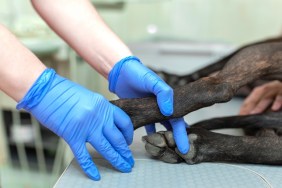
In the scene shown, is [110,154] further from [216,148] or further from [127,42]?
[127,42]

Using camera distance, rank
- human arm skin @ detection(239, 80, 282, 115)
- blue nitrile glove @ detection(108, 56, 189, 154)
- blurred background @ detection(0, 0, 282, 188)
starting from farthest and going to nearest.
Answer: blurred background @ detection(0, 0, 282, 188), human arm skin @ detection(239, 80, 282, 115), blue nitrile glove @ detection(108, 56, 189, 154)

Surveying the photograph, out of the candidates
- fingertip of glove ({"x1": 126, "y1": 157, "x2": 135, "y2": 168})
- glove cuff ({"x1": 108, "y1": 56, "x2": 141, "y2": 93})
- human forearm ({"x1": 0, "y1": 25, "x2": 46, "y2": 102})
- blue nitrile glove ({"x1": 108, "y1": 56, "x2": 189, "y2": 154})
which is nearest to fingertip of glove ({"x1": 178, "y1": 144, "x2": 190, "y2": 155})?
blue nitrile glove ({"x1": 108, "y1": 56, "x2": 189, "y2": 154})

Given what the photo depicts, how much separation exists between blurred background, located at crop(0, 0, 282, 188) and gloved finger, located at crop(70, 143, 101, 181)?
797mm

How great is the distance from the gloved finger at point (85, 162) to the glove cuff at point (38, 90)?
15cm

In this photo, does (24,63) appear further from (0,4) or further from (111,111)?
(0,4)

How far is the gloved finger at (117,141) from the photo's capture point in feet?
3.40

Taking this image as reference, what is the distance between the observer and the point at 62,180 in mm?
952

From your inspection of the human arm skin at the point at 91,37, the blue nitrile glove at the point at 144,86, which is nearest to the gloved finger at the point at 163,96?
the blue nitrile glove at the point at 144,86

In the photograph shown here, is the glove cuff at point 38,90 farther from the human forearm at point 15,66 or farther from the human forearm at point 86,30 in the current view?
the human forearm at point 86,30

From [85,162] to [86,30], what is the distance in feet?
1.41

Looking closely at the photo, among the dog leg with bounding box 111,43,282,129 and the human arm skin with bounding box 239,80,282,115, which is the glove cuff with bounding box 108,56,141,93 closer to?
the dog leg with bounding box 111,43,282,129

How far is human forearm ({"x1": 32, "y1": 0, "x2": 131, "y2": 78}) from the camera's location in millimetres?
1210

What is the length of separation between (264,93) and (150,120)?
0.78 metres

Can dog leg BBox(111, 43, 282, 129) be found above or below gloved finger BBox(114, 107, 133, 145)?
above
